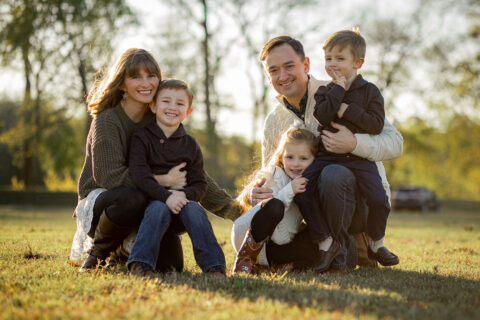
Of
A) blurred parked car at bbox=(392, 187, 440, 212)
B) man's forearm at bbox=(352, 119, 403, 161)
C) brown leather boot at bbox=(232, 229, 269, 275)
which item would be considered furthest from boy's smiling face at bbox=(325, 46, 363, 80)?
blurred parked car at bbox=(392, 187, 440, 212)

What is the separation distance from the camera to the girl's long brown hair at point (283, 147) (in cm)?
423

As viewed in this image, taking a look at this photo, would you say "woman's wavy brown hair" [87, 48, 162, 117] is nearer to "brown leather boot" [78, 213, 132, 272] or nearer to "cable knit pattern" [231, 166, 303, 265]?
"brown leather boot" [78, 213, 132, 272]

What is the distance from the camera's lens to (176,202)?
3.73 metres

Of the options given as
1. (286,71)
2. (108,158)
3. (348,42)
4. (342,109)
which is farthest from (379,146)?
(108,158)

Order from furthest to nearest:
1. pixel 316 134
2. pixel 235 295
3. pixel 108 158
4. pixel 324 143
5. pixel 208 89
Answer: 1. pixel 208 89
2. pixel 316 134
3. pixel 324 143
4. pixel 108 158
5. pixel 235 295

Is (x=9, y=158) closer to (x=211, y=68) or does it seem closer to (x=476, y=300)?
(x=211, y=68)

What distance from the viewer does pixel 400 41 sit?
29.6 meters

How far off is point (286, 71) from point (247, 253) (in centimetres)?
179

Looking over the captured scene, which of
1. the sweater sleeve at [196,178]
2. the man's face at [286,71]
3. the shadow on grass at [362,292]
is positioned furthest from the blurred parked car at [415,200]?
the sweater sleeve at [196,178]

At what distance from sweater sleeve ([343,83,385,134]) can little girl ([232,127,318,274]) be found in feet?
1.40

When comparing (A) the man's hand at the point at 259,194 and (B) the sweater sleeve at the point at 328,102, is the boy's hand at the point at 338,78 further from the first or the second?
(A) the man's hand at the point at 259,194

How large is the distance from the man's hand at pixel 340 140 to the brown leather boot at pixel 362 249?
2.91 feet

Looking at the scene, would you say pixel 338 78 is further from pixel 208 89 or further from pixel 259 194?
pixel 208 89

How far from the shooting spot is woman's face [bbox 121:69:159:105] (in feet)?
13.9
